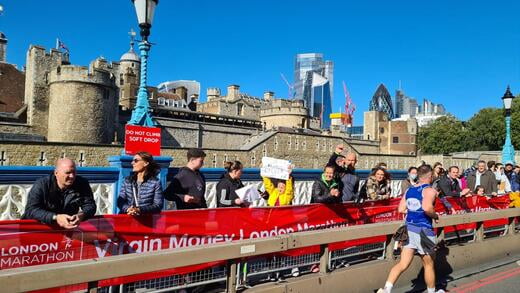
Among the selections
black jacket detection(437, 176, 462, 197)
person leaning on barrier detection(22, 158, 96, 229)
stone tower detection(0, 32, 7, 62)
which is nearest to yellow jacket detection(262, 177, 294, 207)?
person leaning on barrier detection(22, 158, 96, 229)

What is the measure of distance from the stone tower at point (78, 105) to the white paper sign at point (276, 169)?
151 feet

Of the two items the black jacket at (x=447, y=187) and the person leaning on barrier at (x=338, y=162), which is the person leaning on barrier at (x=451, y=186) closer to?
the black jacket at (x=447, y=187)

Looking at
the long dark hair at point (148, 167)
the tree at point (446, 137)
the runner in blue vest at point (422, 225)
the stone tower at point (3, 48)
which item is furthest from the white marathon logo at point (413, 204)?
the tree at point (446, 137)

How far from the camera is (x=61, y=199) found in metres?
4.71

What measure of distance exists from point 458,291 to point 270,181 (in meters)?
3.38

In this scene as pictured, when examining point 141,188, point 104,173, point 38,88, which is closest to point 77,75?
point 38,88

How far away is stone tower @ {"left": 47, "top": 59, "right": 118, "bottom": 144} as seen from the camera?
162 feet

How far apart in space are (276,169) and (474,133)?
80.9 metres

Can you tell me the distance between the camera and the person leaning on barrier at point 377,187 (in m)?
9.05

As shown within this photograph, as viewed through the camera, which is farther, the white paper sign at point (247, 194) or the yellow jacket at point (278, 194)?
the yellow jacket at point (278, 194)

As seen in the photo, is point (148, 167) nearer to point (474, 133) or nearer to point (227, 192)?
point (227, 192)

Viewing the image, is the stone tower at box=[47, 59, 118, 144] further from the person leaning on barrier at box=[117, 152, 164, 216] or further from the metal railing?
the metal railing

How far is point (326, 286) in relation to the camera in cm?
618

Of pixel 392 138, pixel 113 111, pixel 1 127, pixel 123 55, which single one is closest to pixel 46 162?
pixel 1 127
